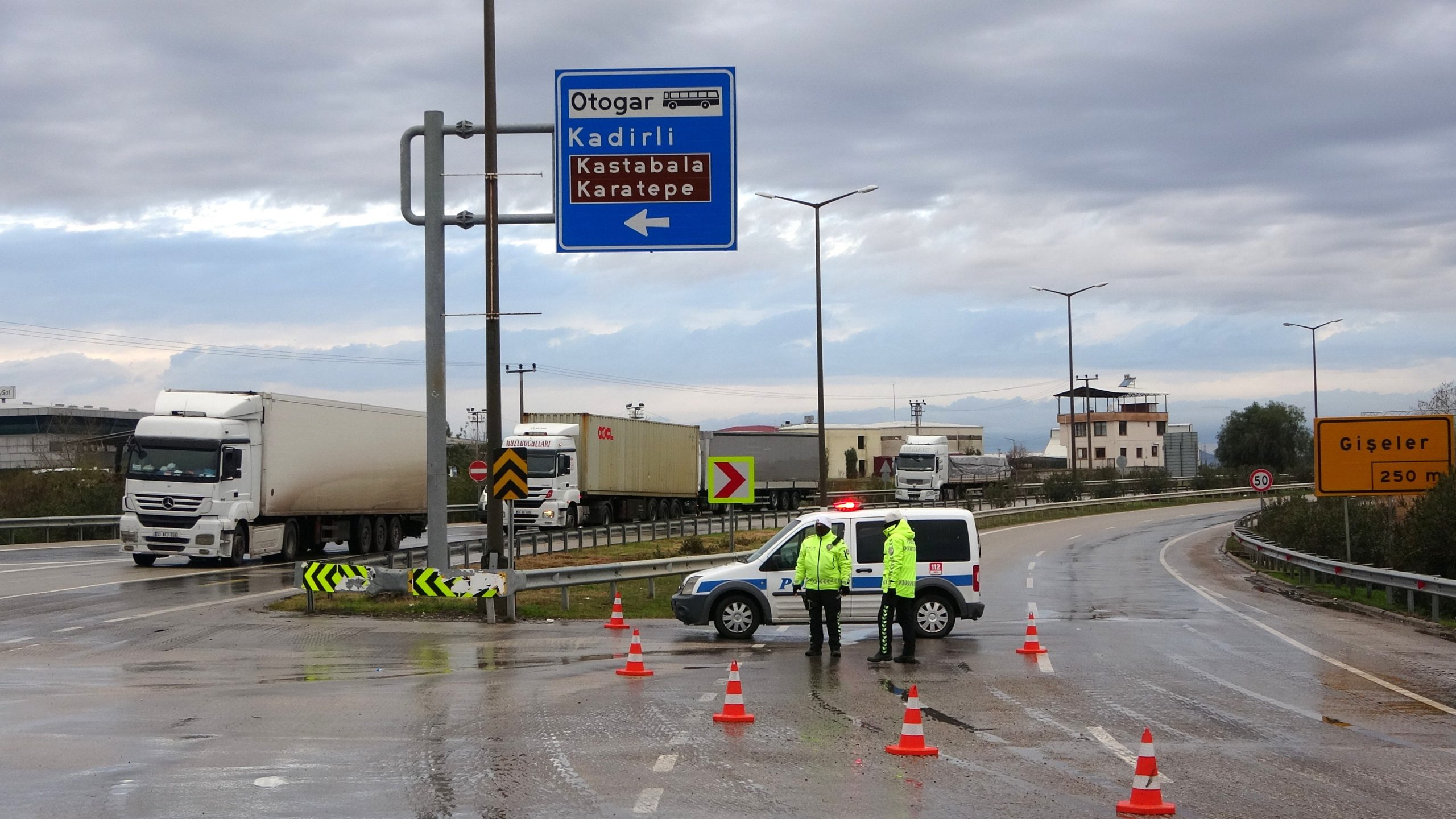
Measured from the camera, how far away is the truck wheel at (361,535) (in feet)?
119

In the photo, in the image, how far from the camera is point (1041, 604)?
2333cm

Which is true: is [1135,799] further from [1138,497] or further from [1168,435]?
[1168,435]

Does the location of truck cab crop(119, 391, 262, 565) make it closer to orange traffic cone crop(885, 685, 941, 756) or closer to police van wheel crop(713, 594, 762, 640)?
police van wheel crop(713, 594, 762, 640)

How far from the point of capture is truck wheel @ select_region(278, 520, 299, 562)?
32.3m

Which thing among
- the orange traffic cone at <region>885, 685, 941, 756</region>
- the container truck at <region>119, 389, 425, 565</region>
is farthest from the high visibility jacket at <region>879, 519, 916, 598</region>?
the container truck at <region>119, 389, 425, 565</region>

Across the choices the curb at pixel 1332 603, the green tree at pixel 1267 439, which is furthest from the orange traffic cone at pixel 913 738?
the green tree at pixel 1267 439

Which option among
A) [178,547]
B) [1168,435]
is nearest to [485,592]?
[178,547]

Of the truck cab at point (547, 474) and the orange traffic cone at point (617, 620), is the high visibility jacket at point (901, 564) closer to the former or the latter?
the orange traffic cone at point (617, 620)

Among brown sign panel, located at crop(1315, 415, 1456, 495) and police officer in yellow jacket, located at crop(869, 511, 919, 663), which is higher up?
brown sign panel, located at crop(1315, 415, 1456, 495)

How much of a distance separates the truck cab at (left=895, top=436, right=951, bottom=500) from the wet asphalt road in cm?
4589

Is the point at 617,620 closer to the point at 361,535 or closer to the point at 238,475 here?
the point at 238,475

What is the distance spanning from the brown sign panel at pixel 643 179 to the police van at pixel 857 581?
463 centimetres

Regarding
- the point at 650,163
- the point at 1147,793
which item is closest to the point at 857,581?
the point at 650,163

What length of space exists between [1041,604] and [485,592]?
9.49m
